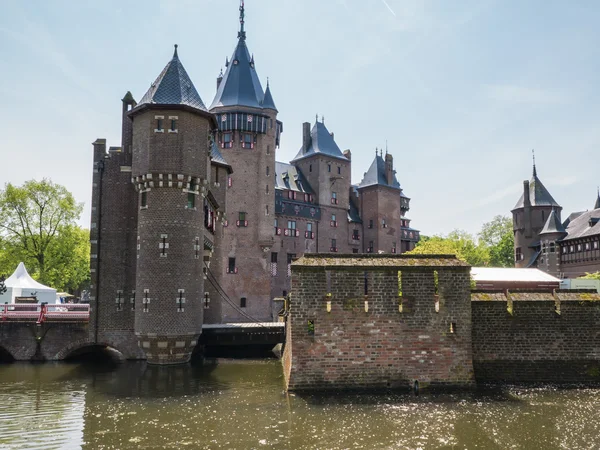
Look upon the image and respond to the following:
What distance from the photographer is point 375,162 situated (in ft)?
199

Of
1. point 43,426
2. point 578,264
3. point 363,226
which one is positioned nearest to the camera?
point 43,426

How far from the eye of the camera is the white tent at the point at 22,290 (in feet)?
111

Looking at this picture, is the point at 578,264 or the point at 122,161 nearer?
the point at 122,161

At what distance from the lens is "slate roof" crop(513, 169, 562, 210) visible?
63156 millimetres

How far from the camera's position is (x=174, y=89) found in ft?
89.2

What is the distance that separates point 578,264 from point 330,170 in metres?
27.7

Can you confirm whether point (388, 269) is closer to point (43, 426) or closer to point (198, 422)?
point (198, 422)

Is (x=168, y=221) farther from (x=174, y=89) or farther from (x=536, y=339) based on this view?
(x=536, y=339)

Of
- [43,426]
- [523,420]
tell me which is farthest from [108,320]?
[523,420]

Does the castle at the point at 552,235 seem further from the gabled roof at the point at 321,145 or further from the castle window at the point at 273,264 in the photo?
the castle window at the point at 273,264

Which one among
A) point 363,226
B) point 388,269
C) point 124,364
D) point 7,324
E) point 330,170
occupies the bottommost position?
point 124,364

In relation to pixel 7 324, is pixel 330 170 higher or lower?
higher

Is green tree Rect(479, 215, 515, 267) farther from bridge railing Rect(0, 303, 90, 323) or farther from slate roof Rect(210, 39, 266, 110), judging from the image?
bridge railing Rect(0, 303, 90, 323)

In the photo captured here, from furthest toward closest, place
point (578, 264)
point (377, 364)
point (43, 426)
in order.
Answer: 1. point (578, 264)
2. point (377, 364)
3. point (43, 426)
